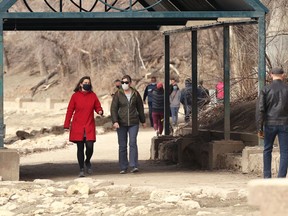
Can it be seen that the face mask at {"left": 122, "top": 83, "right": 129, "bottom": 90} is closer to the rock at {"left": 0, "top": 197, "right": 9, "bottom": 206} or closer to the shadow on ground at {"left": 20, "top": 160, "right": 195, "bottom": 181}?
the shadow on ground at {"left": 20, "top": 160, "right": 195, "bottom": 181}

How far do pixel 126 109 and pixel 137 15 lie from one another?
5.89ft

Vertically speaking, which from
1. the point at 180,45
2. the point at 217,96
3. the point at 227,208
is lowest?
the point at 227,208

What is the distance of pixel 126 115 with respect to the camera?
62.5 ft

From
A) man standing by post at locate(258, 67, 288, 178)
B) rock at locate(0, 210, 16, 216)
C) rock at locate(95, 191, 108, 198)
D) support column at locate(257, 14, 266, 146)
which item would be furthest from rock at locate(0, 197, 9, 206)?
support column at locate(257, 14, 266, 146)

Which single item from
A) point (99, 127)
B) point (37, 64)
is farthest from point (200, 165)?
point (37, 64)

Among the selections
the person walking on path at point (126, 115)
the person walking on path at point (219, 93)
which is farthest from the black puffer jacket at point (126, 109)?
the person walking on path at point (219, 93)

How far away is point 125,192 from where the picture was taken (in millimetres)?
14992

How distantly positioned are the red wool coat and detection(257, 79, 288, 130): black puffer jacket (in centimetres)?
393

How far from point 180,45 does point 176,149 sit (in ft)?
151

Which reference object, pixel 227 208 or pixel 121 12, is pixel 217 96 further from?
pixel 227 208

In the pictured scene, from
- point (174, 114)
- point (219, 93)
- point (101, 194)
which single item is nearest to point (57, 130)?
point (174, 114)

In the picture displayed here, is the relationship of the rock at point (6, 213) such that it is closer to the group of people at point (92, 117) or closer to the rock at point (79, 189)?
the rock at point (79, 189)

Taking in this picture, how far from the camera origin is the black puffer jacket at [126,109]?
19047mm

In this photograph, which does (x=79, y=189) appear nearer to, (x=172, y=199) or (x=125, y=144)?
(x=172, y=199)
